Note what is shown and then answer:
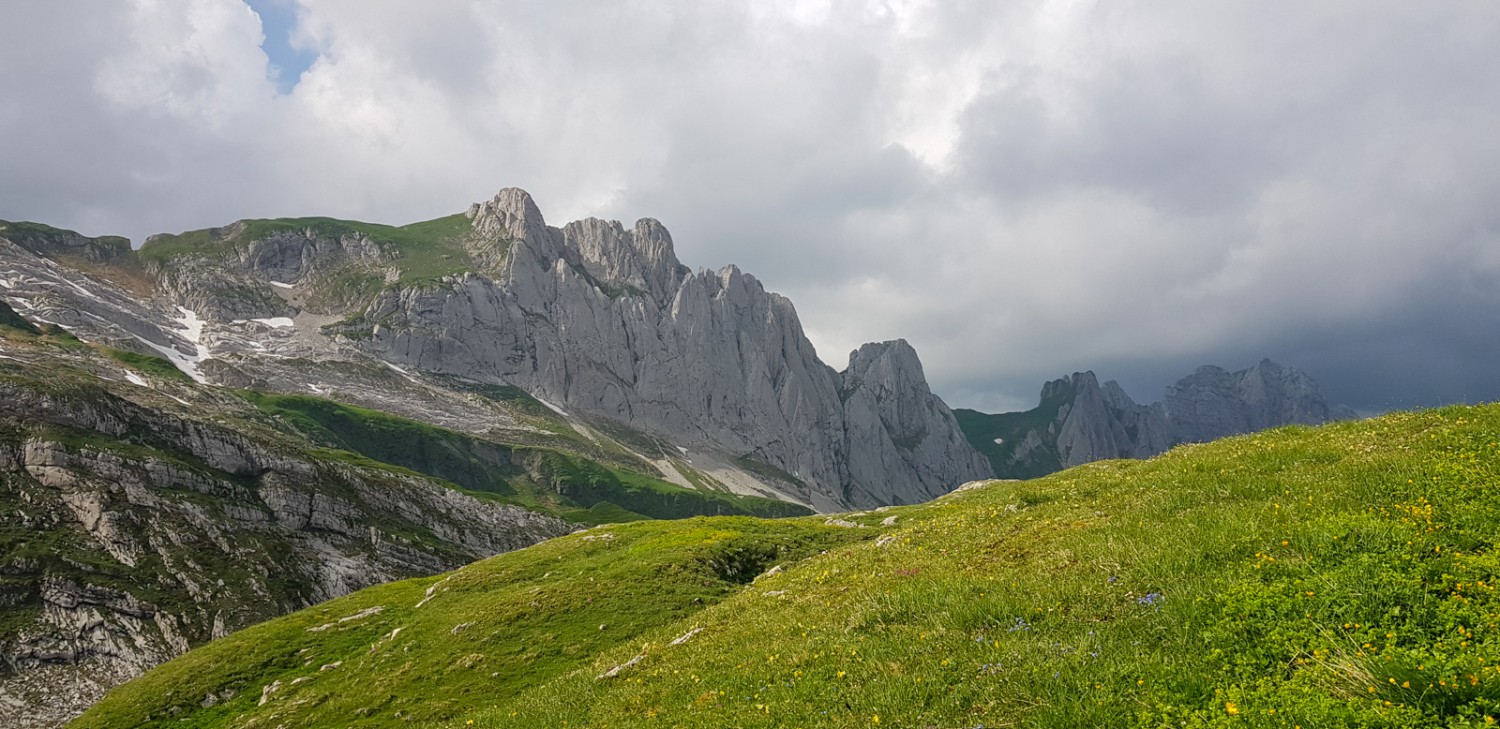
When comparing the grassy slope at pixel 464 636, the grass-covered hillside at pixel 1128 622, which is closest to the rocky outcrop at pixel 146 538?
the grassy slope at pixel 464 636

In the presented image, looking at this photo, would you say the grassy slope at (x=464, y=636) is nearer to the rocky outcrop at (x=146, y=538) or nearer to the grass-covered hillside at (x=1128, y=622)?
the grass-covered hillside at (x=1128, y=622)

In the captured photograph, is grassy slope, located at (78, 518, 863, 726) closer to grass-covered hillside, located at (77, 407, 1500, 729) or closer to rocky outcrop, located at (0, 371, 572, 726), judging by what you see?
grass-covered hillside, located at (77, 407, 1500, 729)

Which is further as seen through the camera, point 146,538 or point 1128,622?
point 146,538

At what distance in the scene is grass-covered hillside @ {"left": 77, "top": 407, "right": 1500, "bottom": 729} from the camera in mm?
9211

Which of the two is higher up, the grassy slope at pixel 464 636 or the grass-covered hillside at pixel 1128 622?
the grass-covered hillside at pixel 1128 622

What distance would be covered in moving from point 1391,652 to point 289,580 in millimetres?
171209

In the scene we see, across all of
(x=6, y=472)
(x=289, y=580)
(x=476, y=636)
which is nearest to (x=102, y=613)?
(x=289, y=580)

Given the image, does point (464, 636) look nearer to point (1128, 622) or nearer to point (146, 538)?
point (1128, 622)

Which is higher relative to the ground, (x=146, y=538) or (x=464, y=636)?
(x=464, y=636)

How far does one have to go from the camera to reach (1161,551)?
13.9 meters

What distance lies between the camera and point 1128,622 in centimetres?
1176

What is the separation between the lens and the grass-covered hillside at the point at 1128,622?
9211 millimetres

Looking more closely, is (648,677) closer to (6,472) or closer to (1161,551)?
(1161,551)

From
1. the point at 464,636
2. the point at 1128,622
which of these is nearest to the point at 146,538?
the point at 464,636
